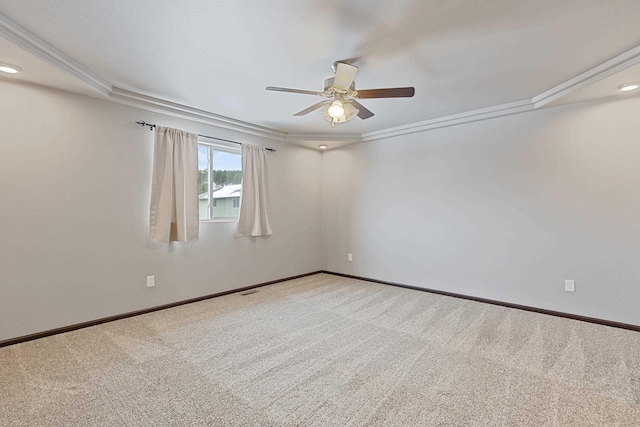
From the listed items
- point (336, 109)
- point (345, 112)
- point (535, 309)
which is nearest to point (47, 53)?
point (336, 109)

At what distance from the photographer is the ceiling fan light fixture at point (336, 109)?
2771mm

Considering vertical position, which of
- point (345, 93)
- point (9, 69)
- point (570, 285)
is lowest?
point (570, 285)

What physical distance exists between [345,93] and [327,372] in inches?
91.3

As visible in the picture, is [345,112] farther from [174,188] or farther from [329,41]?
[174,188]

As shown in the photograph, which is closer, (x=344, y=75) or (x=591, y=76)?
(x=344, y=75)

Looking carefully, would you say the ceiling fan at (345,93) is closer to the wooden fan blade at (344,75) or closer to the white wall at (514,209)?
the wooden fan blade at (344,75)

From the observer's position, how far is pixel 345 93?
2.70 meters

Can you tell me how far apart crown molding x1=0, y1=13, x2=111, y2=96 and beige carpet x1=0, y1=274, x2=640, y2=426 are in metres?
2.43

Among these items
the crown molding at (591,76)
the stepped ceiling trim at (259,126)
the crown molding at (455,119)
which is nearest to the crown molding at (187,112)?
the stepped ceiling trim at (259,126)

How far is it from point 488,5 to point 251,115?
303cm

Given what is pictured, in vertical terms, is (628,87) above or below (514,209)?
above

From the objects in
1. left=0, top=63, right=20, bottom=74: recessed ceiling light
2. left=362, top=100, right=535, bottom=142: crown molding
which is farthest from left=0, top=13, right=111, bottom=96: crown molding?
left=362, top=100, right=535, bottom=142: crown molding

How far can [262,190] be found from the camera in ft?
15.9

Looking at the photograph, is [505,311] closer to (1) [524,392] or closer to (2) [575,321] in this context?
(2) [575,321]
